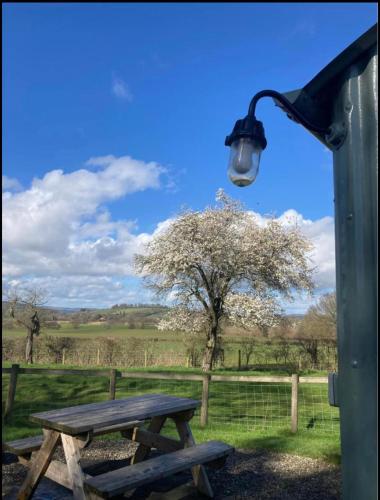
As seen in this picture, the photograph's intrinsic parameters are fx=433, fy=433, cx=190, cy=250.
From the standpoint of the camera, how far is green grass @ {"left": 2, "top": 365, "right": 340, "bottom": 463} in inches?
247

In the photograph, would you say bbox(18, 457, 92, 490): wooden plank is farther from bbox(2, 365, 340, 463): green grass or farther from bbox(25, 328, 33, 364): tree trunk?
bbox(25, 328, 33, 364): tree trunk

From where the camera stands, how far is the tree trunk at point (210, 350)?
17845 millimetres

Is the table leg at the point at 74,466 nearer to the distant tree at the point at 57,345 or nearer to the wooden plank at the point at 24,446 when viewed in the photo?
the wooden plank at the point at 24,446

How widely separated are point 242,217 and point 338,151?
59.4 feet

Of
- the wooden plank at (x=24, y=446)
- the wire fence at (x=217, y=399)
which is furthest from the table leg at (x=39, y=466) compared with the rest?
the wire fence at (x=217, y=399)

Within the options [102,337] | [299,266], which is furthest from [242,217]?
[102,337]

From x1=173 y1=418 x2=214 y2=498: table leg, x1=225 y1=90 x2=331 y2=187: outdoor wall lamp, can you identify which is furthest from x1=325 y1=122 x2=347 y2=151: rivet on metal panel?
x1=173 y1=418 x2=214 y2=498: table leg

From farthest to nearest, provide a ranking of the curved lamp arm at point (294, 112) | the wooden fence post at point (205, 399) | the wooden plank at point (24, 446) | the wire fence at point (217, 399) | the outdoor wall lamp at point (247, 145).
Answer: the wire fence at point (217, 399)
the wooden fence post at point (205, 399)
the wooden plank at point (24, 446)
the outdoor wall lamp at point (247, 145)
the curved lamp arm at point (294, 112)

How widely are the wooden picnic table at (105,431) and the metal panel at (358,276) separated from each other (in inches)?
79.2

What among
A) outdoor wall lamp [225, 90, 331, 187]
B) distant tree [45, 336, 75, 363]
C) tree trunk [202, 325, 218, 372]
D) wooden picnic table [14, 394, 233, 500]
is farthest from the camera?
distant tree [45, 336, 75, 363]

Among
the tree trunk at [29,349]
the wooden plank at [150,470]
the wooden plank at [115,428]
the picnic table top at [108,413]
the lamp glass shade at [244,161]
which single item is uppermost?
the lamp glass shade at [244,161]

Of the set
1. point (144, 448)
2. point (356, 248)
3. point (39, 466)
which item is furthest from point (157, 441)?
point (356, 248)

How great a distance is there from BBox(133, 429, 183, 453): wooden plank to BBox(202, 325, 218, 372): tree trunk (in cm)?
1309

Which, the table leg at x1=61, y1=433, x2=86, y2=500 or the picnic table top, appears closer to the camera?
the table leg at x1=61, y1=433, x2=86, y2=500
